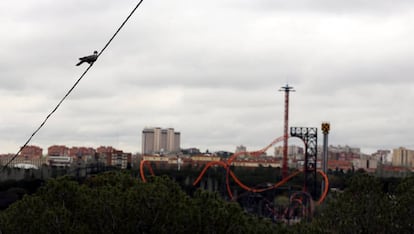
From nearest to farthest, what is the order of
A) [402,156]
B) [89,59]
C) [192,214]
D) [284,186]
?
[89,59], [192,214], [284,186], [402,156]

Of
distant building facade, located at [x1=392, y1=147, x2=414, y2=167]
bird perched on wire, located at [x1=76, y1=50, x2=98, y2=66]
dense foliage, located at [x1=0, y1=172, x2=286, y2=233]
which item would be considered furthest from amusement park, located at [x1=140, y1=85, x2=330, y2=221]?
distant building facade, located at [x1=392, y1=147, x2=414, y2=167]

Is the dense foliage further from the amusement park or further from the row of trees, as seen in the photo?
the amusement park

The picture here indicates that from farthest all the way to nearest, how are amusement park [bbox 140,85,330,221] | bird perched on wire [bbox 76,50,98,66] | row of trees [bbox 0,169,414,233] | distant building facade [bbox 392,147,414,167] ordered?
distant building facade [bbox 392,147,414,167], amusement park [bbox 140,85,330,221], row of trees [bbox 0,169,414,233], bird perched on wire [bbox 76,50,98,66]

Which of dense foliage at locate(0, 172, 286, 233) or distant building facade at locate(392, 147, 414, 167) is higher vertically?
distant building facade at locate(392, 147, 414, 167)

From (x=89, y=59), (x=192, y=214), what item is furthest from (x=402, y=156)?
(x=89, y=59)

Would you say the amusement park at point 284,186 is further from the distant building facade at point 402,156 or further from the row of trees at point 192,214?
the distant building facade at point 402,156

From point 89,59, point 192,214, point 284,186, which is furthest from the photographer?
point 284,186

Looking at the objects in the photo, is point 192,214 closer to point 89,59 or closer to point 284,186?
point 89,59

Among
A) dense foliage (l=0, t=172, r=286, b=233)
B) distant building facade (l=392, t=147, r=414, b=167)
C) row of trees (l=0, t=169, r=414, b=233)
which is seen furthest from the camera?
distant building facade (l=392, t=147, r=414, b=167)

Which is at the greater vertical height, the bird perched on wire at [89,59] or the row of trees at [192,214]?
the bird perched on wire at [89,59]

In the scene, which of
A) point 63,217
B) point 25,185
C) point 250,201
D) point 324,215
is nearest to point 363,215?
point 324,215

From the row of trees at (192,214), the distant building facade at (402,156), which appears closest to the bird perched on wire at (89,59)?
the row of trees at (192,214)

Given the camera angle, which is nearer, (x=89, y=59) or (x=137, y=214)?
(x=89, y=59)

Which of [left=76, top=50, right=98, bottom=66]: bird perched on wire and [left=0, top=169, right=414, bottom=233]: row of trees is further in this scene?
[left=0, top=169, right=414, bottom=233]: row of trees
